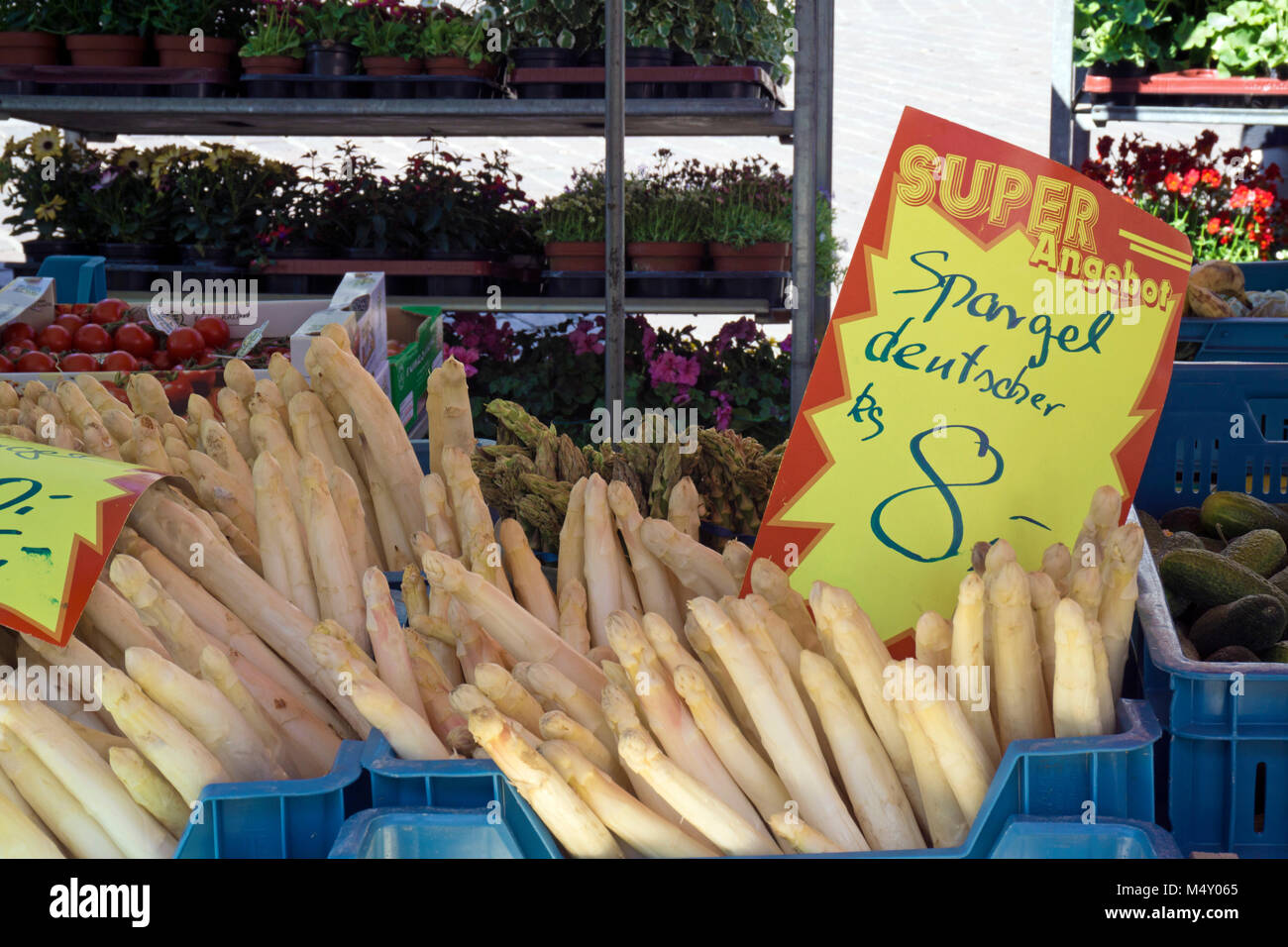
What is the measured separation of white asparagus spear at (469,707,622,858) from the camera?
76cm

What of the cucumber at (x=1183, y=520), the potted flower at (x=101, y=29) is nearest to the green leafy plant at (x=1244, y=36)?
the cucumber at (x=1183, y=520)

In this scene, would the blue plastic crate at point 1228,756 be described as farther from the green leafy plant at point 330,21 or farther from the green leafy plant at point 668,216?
the green leafy plant at point 330,21

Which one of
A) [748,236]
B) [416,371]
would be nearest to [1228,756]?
[416,371]

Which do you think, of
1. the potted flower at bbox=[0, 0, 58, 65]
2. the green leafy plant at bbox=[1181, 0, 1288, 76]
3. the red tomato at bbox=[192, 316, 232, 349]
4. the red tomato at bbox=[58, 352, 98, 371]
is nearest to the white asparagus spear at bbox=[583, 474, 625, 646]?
the red tomato at bbox=[58, 352, 98, 371]

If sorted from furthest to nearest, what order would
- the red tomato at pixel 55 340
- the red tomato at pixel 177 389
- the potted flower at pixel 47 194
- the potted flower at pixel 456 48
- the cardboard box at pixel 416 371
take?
the potted flower at pixel 47 194 < the potted flower at pixel 456 48 < the red tomato at pixel 55 340 < the red tomato at pixel 177 389 < the cardboard box at pixel 416 371

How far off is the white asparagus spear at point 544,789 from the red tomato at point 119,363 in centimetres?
218

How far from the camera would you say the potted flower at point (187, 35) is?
13.7 feet

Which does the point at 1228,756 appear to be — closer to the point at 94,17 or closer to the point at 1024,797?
the point at 1024,797

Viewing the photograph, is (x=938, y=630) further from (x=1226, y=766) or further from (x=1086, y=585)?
(x=1226, y=766)

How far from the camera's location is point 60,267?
3.67 m
